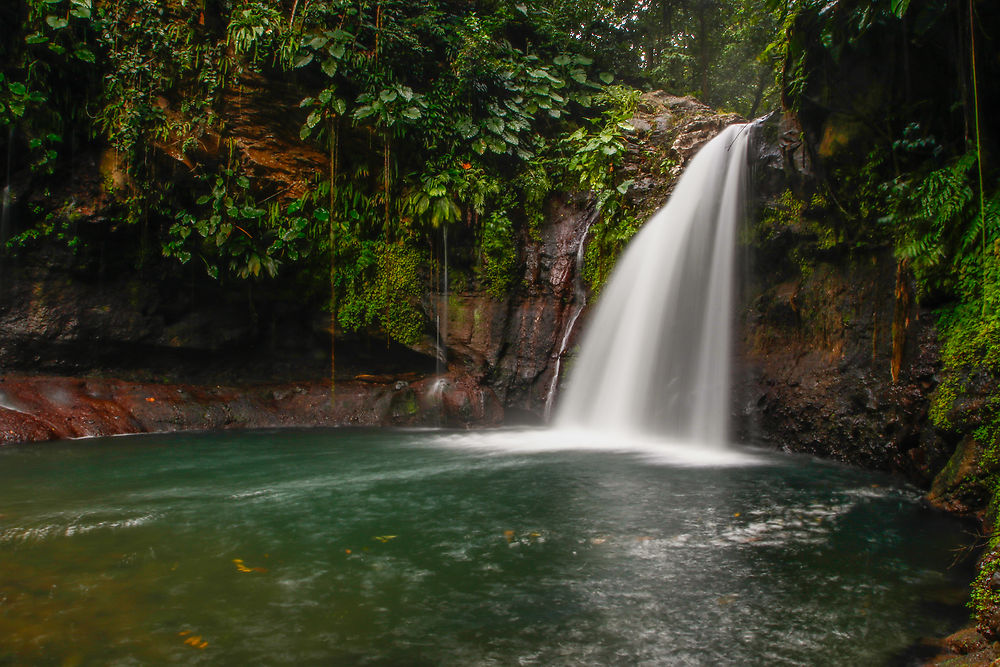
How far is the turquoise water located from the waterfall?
2.11 m

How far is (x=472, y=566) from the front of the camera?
3.92 meters

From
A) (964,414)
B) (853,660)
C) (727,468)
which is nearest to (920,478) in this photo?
(964,414)

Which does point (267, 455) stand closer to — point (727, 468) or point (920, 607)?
point (727, 468)

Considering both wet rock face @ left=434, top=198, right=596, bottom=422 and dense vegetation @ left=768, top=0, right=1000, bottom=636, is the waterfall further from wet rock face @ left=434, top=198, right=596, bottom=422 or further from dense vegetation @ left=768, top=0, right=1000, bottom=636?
dense vegetation @ left=768, top=0, right=1000, bottom=636

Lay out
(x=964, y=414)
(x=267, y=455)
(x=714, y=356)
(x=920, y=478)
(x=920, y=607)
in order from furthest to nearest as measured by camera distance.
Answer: (x=714, y=356)
(x=267, y=455)
(x=920, y=478)
(x=964, y=414)
(x=920, y=607)

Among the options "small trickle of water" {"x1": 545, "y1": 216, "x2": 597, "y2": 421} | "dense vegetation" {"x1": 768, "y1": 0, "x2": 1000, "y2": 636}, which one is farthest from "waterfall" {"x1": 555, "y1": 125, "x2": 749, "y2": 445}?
"dense vegetation" {"x1": 768, "y1": 0, "x2": 1000, "y2": 636}

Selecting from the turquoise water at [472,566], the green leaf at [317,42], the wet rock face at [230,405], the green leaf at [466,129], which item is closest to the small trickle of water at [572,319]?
the wet rock face at [230,405]

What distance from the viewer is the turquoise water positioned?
9.65ft

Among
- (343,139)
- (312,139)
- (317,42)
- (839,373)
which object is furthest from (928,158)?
(312,139)

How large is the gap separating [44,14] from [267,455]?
292 inches

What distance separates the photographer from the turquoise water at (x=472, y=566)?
116 inches

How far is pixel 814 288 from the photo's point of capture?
7.99m

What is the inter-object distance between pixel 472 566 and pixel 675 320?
611 centimetres

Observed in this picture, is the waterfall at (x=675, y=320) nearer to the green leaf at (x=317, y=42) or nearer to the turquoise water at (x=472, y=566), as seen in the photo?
the turquoise water at (x=472, y=566)
